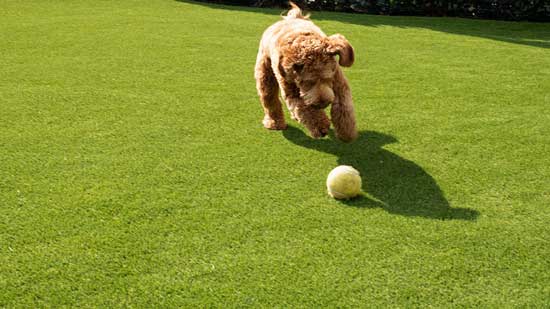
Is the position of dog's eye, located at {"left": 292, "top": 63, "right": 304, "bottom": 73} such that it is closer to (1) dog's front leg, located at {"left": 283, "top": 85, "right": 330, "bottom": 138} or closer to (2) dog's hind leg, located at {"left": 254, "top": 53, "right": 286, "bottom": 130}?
(1) dog's front leg, located at {"left": 283, "top": 85, "right": 330, "bottom": 138}

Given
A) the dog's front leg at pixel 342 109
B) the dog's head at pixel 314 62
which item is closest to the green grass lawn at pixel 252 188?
the dog's front leg at pixel 342 109

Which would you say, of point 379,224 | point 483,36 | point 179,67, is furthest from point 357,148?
point 483,36

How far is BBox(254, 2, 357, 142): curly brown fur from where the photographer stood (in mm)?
3617

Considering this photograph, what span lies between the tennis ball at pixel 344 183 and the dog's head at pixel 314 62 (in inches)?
25.2

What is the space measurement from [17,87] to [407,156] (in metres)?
3.69

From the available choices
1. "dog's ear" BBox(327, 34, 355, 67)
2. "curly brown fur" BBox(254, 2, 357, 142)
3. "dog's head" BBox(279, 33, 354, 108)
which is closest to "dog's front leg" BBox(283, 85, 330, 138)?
"curly brown fur" BBox(254, 2, 357, 142)

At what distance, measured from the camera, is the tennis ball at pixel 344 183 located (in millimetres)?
3227

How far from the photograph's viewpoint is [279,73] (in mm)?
3867

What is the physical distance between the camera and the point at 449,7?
983 cm

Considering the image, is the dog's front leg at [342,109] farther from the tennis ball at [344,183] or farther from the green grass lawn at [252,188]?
the tennis ball at [344,183]

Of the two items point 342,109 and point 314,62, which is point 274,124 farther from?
point 314,62

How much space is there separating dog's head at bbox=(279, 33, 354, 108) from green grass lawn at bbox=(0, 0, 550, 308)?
0.51 m

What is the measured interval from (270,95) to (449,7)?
6.65m

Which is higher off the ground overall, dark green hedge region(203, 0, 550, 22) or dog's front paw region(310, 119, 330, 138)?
dark green hedge region(203, 0, 550, 22)
